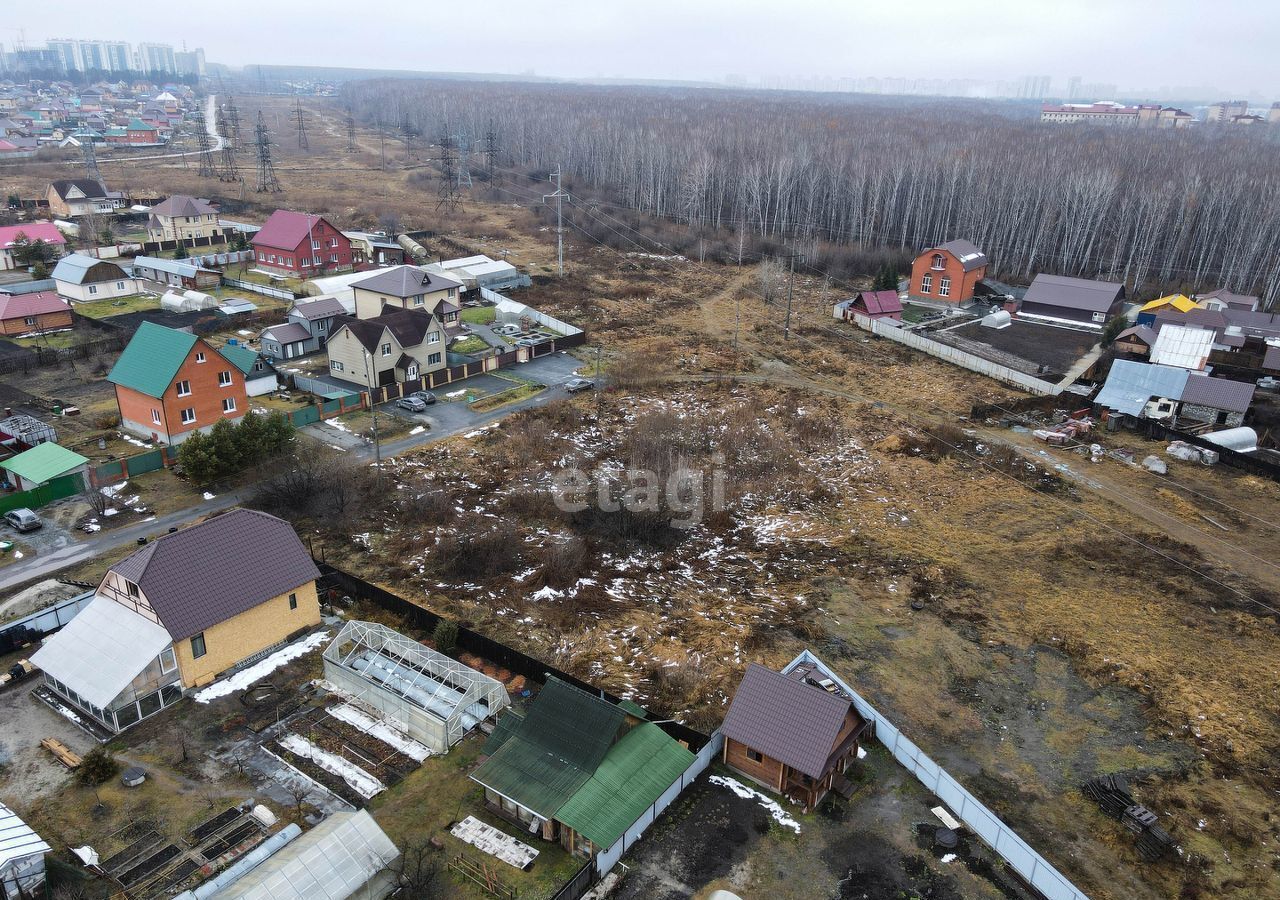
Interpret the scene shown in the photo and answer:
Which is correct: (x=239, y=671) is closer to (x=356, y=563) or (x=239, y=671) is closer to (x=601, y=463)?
(x=356, y=563)

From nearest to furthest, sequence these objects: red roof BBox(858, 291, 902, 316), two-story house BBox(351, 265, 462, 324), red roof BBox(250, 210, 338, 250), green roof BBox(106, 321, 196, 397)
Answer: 1. green roof BBox(106, 321, 196, 397)
2. two-story house BBox(351, 265, 462, 324)
3. red roof BBox(858, 291, 902, 316)
4. red roof BBox(250, 210, 338, 250)

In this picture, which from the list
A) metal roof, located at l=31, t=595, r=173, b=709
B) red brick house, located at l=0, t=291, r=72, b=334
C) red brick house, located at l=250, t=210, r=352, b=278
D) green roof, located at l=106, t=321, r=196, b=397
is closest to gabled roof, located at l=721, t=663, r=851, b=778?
metal roof, located at l=31, t=595, r=173, b=709

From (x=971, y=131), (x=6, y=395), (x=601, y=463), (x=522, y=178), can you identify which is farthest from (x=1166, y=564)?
(x=971, y=131)

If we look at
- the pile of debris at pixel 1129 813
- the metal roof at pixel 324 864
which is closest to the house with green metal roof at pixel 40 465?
the metal roof at pixel 324 864

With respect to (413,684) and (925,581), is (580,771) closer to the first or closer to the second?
(413,684)

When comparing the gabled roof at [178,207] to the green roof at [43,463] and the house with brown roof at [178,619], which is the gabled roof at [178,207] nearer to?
the green roof at [43,463]

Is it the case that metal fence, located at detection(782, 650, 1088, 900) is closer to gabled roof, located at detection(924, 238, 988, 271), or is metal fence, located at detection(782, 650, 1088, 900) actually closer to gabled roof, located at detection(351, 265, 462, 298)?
gabled roof, located at detection(351, 265, 462, 298)

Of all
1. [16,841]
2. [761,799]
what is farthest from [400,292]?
[761,799]
